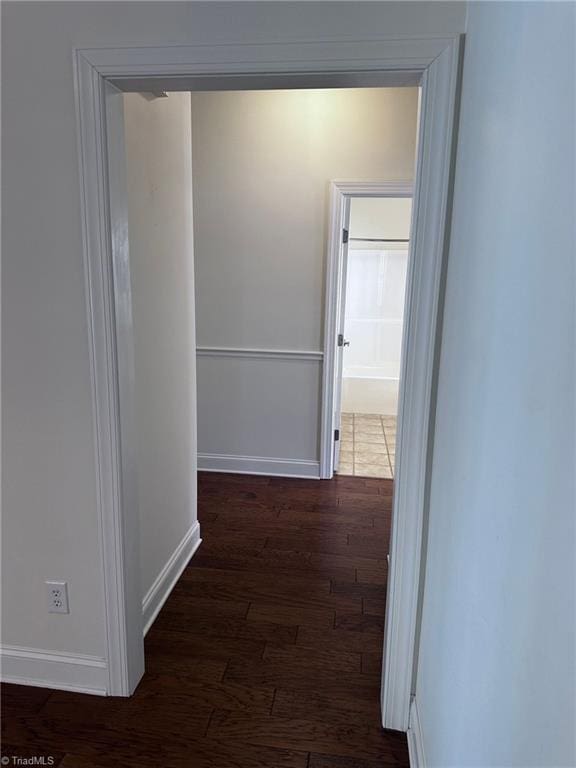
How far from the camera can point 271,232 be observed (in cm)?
346

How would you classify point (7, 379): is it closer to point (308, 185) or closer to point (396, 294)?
point (308, 185)

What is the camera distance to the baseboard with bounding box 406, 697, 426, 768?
1493 millimetres

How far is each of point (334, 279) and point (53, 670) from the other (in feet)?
8.50

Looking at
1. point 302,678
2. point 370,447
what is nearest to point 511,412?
point 302,678

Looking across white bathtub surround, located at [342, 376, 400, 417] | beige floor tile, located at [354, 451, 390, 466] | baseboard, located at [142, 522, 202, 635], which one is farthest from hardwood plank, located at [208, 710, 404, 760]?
white bathtub surround, located at [342, 376, 400, 417]

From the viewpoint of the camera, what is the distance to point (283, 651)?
204cm

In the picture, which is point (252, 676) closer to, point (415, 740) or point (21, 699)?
point (415, 740)

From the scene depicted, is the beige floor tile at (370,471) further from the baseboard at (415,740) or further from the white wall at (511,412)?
the white wall at (511,412)

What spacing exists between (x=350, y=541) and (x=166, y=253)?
5.99ft

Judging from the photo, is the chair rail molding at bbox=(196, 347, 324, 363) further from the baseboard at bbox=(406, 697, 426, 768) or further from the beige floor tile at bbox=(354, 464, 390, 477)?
the baseboard at bbox=(406, 697, 426, 768)

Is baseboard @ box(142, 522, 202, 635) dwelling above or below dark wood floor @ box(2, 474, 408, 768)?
above

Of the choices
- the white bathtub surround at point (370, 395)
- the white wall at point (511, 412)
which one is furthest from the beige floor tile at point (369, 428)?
the white wall at point (511, 412)

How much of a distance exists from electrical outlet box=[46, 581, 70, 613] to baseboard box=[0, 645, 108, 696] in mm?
175

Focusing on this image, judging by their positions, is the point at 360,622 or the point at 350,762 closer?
the point at 350,762
